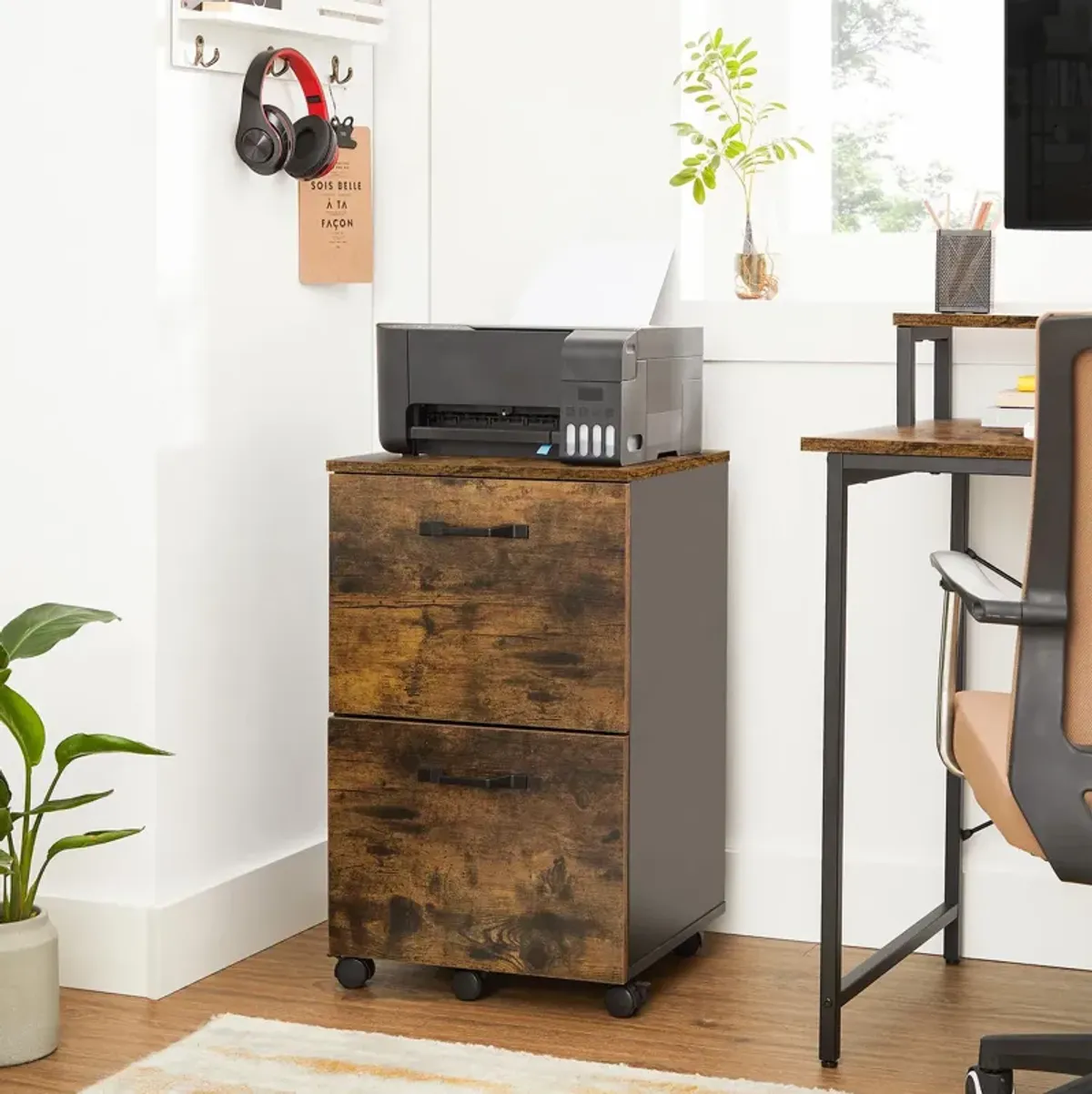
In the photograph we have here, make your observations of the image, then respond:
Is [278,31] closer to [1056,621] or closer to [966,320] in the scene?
[966,320]

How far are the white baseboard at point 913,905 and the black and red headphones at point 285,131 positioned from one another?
1.30m

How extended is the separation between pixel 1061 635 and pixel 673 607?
898 millimetres

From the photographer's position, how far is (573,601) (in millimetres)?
2512

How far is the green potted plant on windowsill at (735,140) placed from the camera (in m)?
2.92

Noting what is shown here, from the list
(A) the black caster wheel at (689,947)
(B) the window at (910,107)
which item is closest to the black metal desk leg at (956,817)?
(A) the black caster wheel at (689,947)

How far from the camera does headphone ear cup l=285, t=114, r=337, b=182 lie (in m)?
2.79

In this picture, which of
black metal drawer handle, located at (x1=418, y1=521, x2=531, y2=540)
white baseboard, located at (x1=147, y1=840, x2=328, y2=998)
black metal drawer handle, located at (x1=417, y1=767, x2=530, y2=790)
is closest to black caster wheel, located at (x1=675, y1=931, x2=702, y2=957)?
black metal drawer handle, located at (x1=417, y1=767, x2=530, y2=790)

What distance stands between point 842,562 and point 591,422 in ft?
1.32

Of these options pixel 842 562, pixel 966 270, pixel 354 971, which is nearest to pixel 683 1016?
pixel 354 971

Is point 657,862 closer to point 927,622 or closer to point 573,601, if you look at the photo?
point 573,601

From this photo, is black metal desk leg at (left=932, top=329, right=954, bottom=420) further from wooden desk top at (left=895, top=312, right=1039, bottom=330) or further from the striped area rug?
the striped area rug

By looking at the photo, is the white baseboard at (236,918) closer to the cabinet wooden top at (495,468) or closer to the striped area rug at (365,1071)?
the striped area rug at (365,1071)

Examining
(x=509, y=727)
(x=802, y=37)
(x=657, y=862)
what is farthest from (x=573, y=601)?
(x=802, y=37)

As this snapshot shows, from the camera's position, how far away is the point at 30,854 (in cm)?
241
